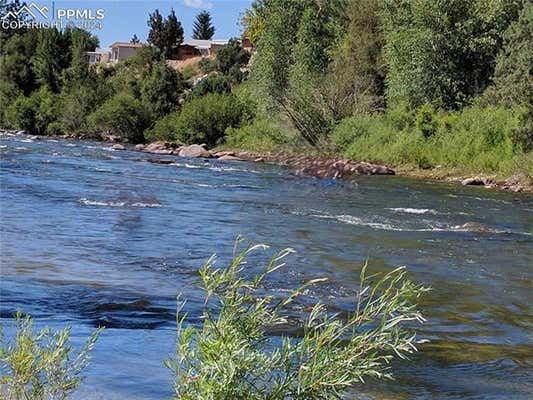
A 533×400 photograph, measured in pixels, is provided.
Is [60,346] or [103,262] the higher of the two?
[60,346]

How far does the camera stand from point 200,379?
279cm

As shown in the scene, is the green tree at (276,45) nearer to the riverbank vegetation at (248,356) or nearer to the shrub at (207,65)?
the shrub at (207,65)

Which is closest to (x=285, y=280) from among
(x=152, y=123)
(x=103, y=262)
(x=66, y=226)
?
(x=103, y=262)

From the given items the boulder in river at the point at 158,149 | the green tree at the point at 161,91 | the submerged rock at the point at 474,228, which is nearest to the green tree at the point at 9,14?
the green tree at the point at 161,91

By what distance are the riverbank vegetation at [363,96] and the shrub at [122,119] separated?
93mm

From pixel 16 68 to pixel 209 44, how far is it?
43.9 meters

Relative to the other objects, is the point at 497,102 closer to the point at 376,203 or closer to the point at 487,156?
the point at 487,156

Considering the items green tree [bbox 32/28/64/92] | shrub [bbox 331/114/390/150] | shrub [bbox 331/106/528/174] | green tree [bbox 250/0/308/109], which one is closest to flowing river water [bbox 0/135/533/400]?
shrub [bbox 331/106/528/174]

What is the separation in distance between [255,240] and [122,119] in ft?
135

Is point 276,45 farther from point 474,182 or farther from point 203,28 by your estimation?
point 203,28

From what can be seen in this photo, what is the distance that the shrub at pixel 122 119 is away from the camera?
52778 millimetres

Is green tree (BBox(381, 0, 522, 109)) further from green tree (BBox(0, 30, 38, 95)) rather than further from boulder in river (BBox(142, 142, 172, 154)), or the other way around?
green tree (BBox(0, 30, 38, 95))

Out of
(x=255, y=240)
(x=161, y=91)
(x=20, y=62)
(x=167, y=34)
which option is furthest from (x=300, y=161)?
(x=167, y=34)

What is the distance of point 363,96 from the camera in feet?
138
